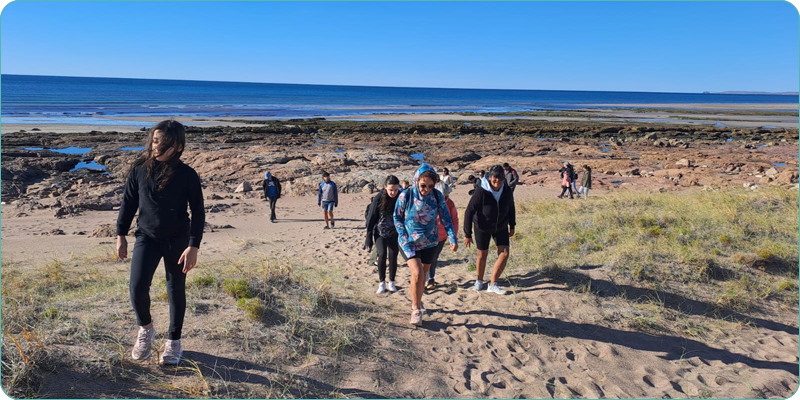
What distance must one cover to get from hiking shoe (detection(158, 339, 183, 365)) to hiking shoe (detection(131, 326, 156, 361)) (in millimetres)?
121

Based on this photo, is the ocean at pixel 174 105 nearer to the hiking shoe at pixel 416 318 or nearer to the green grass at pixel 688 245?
the hiking shoe at pixel 416 318

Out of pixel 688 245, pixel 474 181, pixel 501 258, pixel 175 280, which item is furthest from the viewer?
pixel 474 181

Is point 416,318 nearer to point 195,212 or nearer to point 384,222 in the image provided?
point 384,222

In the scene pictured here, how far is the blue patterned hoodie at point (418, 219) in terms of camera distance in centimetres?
449

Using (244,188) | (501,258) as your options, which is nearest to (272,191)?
(244,188)

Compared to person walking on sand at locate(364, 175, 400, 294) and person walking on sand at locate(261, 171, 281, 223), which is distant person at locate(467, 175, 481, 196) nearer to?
person walking on sand at locate(364, 175, 400, 294)

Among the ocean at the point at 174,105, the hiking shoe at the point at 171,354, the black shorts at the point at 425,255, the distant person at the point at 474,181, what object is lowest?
the hiking shoe at the point at 171,354

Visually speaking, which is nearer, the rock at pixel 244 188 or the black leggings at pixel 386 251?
the black leggings at pixel 386 251

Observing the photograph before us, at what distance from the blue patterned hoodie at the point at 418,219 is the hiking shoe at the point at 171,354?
202 centimetres

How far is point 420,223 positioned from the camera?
450 centimetres

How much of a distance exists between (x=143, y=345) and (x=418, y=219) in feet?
7.87

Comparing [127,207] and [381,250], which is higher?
[127,207]

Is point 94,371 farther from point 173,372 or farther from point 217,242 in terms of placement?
point 217,242

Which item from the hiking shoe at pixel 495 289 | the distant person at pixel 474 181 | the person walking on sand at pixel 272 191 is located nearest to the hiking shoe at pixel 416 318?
the hiking shoe at pixel 495 289
